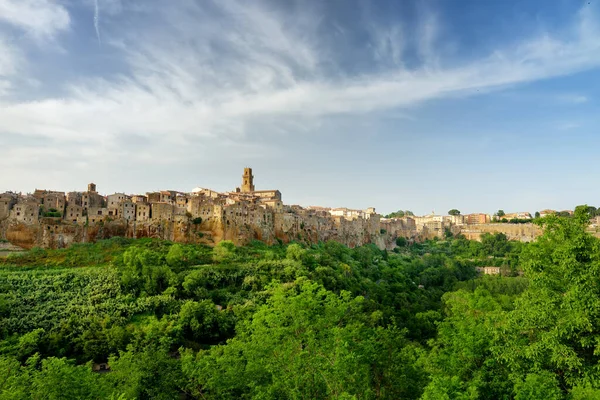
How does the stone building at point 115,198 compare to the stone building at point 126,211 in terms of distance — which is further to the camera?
the stone building at point 115,198

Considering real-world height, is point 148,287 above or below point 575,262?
below

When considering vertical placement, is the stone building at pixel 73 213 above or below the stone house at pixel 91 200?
below

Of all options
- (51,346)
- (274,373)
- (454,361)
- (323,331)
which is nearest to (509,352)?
(454,361)

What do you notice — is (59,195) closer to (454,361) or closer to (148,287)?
(148,287)

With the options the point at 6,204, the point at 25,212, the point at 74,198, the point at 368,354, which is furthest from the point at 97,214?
the point at 368,354

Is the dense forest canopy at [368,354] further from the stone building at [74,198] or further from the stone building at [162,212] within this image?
the stone building at [74,198]

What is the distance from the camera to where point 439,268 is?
67688mm

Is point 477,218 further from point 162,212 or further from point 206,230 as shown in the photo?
point 162,212

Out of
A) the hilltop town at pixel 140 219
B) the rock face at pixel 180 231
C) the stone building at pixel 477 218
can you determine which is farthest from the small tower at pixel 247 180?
the stone building at pixel 477 218

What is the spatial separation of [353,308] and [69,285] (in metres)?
31.0

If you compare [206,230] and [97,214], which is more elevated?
[97,214]

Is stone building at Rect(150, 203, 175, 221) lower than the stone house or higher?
lower

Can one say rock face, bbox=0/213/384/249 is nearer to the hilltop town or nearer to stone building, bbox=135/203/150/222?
the hilltop town

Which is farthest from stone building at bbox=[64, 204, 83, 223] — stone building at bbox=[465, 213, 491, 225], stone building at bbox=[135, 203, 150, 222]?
stone building at bbox=[465, 213, 491, 225]
